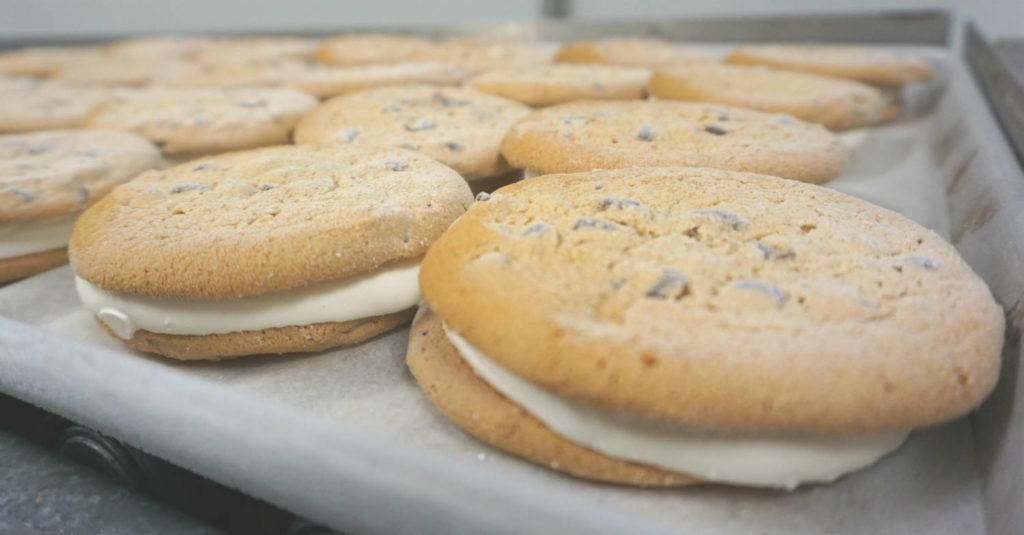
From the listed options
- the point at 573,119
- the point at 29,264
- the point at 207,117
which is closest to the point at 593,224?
the point at 573,119

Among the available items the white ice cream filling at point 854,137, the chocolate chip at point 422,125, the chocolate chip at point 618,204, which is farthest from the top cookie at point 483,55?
the chocolate chip at point 618,204

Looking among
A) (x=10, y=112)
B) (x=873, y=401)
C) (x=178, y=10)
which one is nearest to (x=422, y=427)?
(x=873, y=401)

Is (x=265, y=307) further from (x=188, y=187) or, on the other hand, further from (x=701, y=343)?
(x=701, y=343)

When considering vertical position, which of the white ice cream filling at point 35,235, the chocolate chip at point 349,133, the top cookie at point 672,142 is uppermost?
the top cookie at point 672,142

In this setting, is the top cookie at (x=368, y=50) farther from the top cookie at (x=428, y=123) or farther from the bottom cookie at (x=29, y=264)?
the bottom cookie at (x=29, y=264)

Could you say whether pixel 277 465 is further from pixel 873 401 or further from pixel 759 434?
pixel 873 401

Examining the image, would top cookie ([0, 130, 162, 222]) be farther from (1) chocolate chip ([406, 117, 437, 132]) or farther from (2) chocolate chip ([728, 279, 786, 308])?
(2) chocolate chip ([728, 279, 786, 308])
